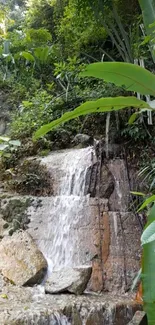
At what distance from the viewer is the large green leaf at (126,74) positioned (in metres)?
1.27

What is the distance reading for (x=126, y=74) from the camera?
1.30m

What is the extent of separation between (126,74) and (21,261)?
9.09ft

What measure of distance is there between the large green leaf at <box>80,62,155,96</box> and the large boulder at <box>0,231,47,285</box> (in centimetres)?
260

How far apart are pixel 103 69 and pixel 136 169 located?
368cm

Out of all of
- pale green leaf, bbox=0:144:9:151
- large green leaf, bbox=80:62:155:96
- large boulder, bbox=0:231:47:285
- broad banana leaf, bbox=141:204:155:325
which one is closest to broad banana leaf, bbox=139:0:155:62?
large green leaf, bbox=80:62:155:96

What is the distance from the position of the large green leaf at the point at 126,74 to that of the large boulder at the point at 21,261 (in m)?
2.60

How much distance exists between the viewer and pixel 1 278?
347 centimetres

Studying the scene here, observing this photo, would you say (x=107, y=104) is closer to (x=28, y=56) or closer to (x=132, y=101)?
(x=132, y=101)

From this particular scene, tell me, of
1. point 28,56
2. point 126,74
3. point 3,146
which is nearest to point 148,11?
point 126,74

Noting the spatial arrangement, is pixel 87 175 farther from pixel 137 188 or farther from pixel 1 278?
pixel 1 278

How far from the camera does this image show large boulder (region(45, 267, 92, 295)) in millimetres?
3197

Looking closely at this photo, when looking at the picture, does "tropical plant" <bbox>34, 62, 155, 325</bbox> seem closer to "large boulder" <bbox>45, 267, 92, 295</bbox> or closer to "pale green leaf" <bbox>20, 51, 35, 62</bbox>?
"large boulder" <bbox>45, 267, 92, 295</bbox>

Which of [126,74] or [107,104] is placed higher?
[126,74]

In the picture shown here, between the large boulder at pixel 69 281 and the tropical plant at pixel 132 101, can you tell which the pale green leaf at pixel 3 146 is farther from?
the tropical plant at pixel 132 101
